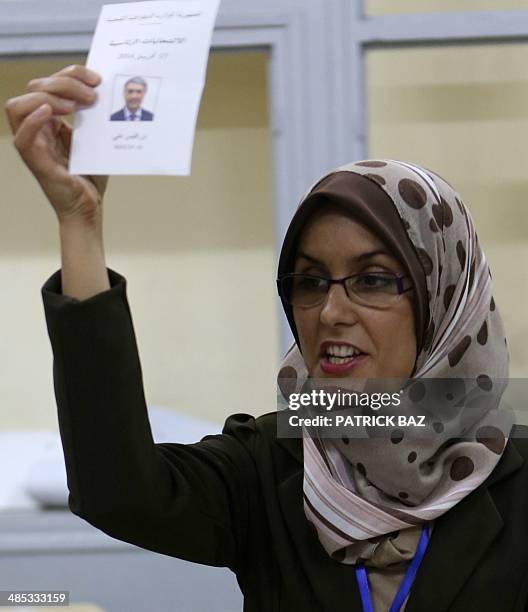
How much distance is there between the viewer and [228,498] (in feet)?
3.65

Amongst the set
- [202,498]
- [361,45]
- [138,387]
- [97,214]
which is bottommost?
[202,498]

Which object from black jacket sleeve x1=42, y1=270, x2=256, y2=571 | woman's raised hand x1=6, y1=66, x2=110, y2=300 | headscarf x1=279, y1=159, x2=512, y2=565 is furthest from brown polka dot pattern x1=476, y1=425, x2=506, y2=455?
woman's raised hand x1=6, y1=66, x2=110, y2=300

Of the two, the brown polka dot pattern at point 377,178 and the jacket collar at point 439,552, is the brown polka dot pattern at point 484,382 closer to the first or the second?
the jacket collar at point 439,552

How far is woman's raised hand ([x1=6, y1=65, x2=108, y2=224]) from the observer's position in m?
0.91

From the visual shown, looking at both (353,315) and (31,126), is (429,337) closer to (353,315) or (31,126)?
(353,315)

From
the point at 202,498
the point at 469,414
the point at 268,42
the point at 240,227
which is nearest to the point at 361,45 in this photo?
the point at 268,42

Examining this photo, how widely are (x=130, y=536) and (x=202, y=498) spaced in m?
0.10

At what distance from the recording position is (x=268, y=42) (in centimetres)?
211

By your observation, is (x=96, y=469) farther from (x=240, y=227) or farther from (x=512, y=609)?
(x=240, y=227)

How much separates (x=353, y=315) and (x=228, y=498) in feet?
0.95

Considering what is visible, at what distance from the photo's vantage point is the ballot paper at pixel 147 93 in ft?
2.92

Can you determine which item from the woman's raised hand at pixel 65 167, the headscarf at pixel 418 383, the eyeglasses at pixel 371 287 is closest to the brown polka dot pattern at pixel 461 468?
the headscarf at pixel 418 383

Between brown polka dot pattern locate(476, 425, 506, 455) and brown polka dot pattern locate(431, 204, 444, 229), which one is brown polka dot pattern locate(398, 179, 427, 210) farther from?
brown polka dot pattern locate(476, 425, 506, 455)

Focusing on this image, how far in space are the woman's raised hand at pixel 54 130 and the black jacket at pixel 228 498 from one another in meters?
0.08
